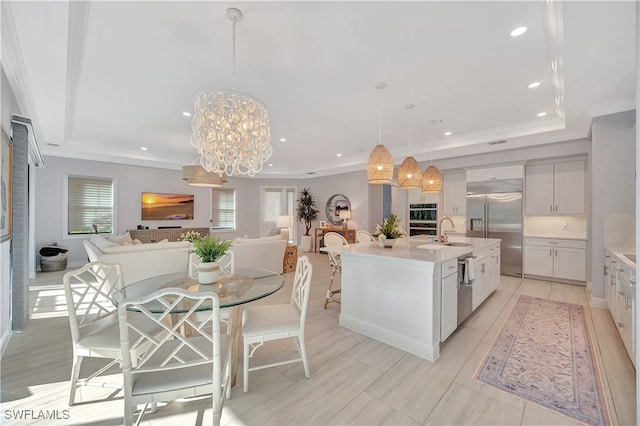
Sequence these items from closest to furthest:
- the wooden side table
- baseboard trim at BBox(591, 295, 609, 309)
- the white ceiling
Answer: the white ceiling → baseboard trim at BBox(591, 295, 609, 309) → the wooden side table

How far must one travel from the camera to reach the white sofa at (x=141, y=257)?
148 inches

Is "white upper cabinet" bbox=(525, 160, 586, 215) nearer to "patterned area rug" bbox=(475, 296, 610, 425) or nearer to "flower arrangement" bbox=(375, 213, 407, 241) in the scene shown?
"patterned area rug" bbox=(475, 296, 610, 425)

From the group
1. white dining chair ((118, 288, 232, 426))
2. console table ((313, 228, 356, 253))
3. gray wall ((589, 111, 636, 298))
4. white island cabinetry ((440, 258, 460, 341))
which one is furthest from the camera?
console table ((313, 228, 356, 253))

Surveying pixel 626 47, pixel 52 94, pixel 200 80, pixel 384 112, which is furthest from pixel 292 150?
pixel 626 47

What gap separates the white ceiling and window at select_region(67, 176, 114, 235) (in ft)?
6.75

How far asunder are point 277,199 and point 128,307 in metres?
8.40

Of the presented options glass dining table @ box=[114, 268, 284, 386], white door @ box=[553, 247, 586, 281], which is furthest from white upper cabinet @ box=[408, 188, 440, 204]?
glass dining table @ box=[114, 268, 284, 386]

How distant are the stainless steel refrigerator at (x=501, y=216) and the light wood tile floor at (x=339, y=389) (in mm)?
2535

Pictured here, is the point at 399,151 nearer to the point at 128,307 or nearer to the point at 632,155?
the point at 632,155

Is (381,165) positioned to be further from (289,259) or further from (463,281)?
(289,259)

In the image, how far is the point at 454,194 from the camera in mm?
6477

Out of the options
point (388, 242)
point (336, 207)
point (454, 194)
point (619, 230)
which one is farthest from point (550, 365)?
point (336, 207)

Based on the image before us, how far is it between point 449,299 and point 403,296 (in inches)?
19.6

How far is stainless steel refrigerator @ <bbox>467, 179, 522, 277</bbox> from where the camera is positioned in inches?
210
